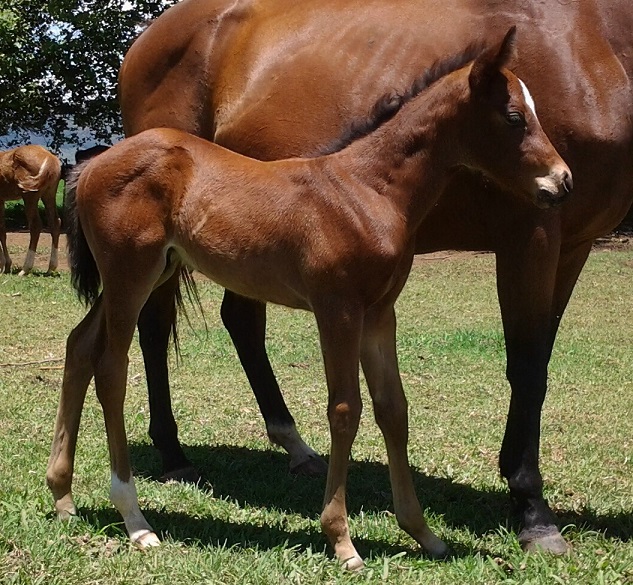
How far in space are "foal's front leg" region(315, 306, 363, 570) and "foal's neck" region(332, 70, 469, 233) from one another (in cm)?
45

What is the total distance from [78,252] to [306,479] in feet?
5.10

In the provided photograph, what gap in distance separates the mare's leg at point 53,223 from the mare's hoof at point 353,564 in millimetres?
9419

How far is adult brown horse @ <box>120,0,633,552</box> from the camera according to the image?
3.67 metres

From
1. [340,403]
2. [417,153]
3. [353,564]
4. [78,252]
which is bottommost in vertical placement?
[353,564]

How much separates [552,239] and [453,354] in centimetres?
393

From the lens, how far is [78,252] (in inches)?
151

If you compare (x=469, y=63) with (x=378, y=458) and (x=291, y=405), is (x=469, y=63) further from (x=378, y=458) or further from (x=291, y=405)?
(x=291, y=405)

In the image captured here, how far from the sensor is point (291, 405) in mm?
5922

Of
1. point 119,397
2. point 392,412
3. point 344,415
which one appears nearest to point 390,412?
point 392,412

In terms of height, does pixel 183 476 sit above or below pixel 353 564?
below

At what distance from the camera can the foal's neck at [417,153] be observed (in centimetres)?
319

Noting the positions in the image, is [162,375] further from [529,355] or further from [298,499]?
[529,355]

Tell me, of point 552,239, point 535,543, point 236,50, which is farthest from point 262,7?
point 535,543

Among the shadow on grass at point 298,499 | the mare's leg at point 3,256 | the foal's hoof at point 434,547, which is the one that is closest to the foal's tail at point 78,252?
the shadow on grass at point 298,499
